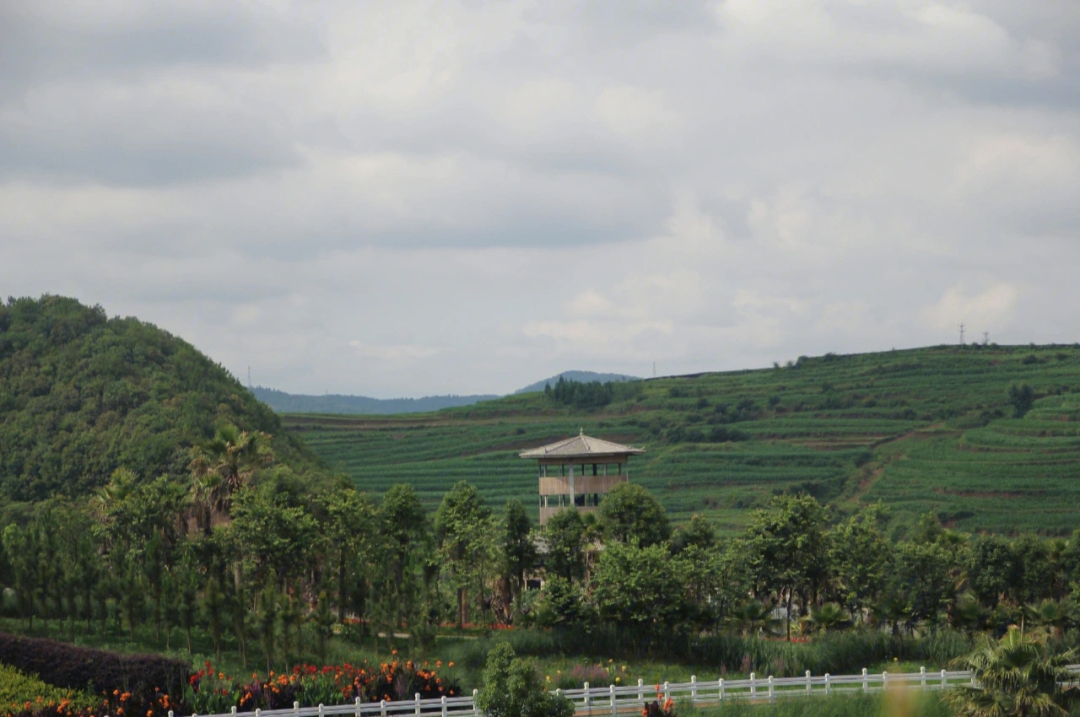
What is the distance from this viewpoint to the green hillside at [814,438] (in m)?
84.0

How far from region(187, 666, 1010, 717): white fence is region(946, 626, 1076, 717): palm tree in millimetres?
1774

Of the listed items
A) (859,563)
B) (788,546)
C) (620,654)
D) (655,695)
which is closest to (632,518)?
(788,546)

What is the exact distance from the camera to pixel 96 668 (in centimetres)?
2614

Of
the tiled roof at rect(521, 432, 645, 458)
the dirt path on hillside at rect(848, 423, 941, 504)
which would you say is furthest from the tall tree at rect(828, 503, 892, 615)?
the dirt path on hillside at rect(848, 423, 941, 504)

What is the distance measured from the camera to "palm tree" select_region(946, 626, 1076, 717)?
78.5 ft

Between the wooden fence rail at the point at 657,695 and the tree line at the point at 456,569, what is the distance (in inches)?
259

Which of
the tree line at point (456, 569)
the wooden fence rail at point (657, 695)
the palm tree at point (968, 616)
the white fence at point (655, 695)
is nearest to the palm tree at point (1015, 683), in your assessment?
the wooden fence rail at point (657, 695)

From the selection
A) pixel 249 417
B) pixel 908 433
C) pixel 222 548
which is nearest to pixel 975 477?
pixel 908 433

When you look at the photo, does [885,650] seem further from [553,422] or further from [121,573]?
[553,422]

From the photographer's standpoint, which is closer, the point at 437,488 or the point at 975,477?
the point at 975,477

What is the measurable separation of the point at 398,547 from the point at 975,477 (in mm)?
56599

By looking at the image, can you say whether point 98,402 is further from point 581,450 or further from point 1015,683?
point 1015,683

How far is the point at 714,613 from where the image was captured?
124 ft

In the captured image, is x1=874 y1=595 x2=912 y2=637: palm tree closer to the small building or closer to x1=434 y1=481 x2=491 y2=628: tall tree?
the small building
